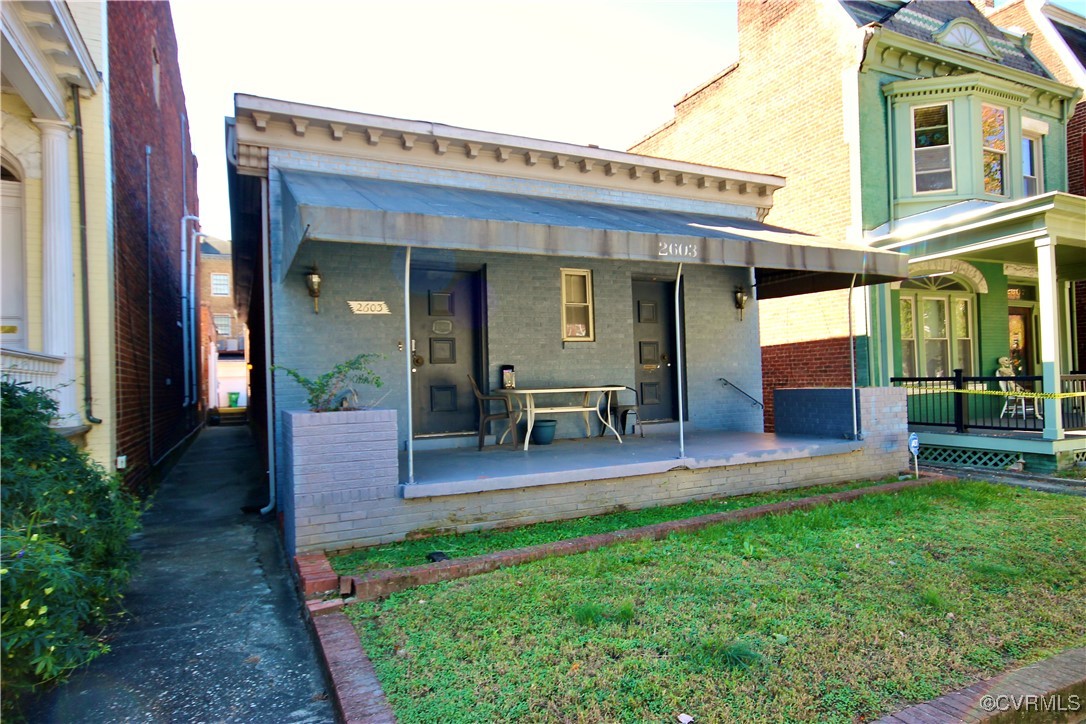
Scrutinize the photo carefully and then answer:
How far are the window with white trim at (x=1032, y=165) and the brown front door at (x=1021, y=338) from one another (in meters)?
2.55

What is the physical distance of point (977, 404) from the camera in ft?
39.8

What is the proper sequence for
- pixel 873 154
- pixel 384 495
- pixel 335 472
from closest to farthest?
pixel 335 472, pixel 384 495, pixel 873 154

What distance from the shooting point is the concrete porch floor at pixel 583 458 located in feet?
17.6

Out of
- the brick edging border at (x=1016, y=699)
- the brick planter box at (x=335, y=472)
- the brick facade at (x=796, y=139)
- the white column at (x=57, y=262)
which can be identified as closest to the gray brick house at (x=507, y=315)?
the brick planter box at (x=335, y=472)

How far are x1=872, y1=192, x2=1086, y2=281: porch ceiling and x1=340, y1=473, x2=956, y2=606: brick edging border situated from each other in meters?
5.81

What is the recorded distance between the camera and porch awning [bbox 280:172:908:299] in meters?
4.86

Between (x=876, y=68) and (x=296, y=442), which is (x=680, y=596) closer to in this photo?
(x=296, y=442)

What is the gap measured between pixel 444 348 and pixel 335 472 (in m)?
3.47

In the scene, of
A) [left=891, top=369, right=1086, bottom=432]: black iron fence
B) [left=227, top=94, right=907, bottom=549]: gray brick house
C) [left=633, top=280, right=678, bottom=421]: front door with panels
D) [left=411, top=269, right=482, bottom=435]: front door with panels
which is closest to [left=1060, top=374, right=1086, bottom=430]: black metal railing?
[left=891, top=369, right=1086, bottom=432]: black iron fence

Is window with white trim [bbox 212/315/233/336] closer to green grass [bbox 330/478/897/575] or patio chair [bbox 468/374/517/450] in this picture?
patio chair [bbox 468/374/517/450]

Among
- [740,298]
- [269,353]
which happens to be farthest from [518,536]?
[740,298]

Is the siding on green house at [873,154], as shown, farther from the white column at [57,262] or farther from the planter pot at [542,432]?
the white column at [57,262]

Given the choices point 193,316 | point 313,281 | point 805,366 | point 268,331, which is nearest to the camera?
point 313,281

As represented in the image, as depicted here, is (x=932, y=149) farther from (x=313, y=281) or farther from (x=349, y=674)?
(x=349, y=674)
